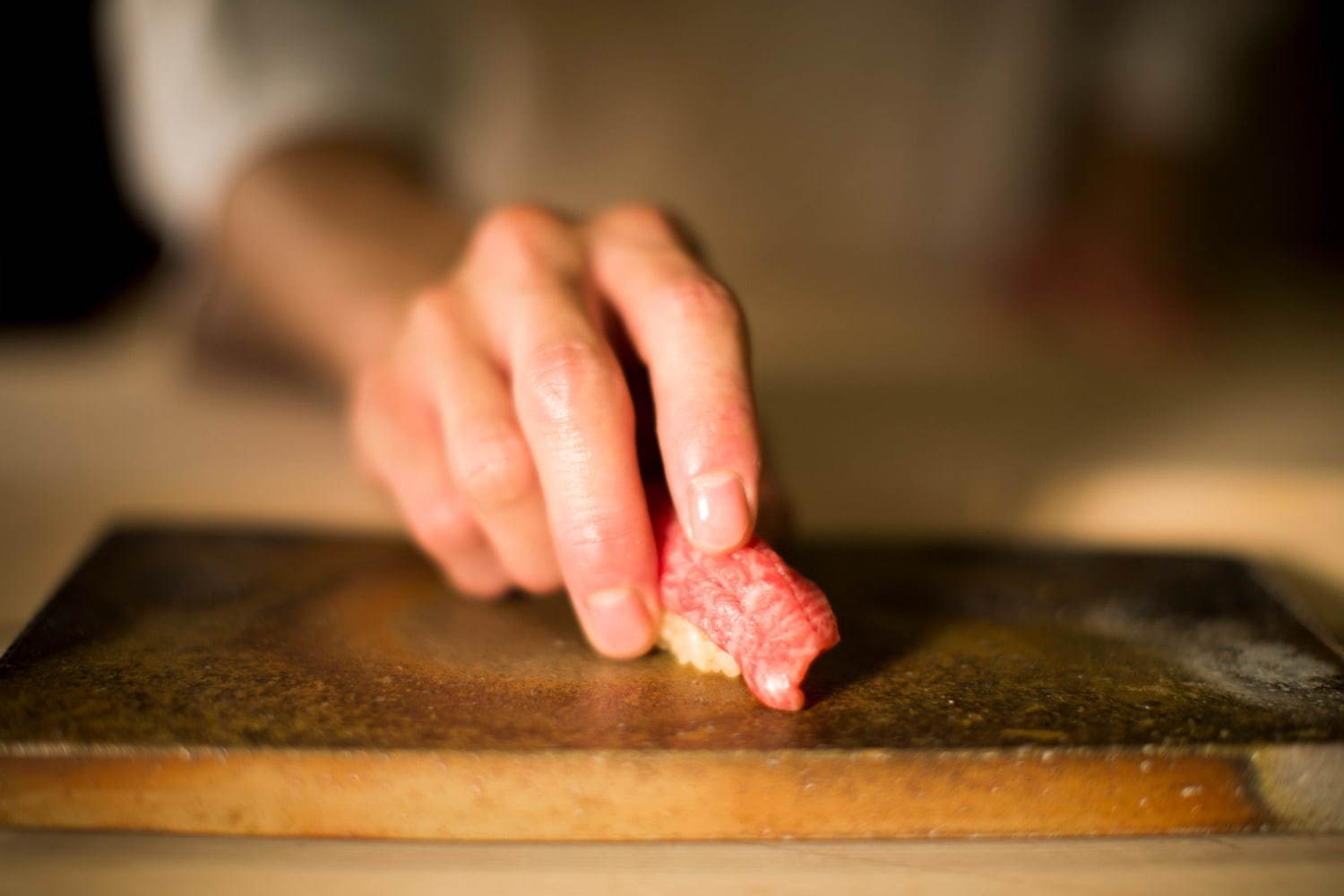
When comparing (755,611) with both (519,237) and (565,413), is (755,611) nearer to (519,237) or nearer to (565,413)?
(565,413)

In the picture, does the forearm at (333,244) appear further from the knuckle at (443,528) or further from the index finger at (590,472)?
the index finger at (590,472)

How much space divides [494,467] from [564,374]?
13 cm

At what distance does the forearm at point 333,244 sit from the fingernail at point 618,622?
0.88m

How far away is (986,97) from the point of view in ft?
11.2

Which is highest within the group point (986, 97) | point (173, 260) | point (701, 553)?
point (986, 97)

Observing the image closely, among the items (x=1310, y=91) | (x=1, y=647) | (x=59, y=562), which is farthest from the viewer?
(x=1310, y=91)

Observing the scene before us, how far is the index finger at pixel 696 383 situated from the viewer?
1048 mm

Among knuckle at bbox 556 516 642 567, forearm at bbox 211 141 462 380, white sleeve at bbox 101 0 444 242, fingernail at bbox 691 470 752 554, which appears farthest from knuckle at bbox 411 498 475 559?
white sleeve at bbox 101 0 444 242

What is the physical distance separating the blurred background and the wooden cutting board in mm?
426

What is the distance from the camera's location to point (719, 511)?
1.04 metres

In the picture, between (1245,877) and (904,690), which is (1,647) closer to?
(904,690)

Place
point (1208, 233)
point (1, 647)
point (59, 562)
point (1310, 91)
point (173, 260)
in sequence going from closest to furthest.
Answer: point (1, 647) < point (59, 562) < point (173, 260) < point (1208, 233) < point (1310, 91)

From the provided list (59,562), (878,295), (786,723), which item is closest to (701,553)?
(786,723)

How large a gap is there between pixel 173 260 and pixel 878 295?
2205 millimetres
